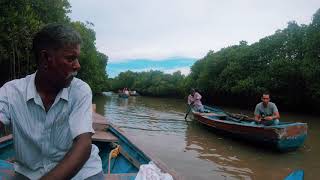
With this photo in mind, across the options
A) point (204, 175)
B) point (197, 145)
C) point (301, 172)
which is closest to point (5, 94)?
point (301, 172)

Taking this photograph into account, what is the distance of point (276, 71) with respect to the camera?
2841cm

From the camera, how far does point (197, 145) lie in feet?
38.6

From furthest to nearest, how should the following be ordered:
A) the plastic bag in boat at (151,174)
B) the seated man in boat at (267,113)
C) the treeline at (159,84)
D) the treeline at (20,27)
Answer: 1. the treeline at (159,84)
2. the treeline at (20,27)
3. the seated man in boat at (267,113)
4. the plastic bag in boat at (151,174)

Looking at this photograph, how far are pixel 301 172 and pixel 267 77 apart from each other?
88.4 feet

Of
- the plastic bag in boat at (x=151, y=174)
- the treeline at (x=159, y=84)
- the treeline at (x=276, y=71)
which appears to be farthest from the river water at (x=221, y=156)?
the treeline at (x=159, y=84)

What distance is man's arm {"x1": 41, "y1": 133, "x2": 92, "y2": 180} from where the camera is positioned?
149cm

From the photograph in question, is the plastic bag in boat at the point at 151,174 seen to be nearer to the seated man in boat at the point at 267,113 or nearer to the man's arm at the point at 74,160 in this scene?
the man's arm at the point at 74,160

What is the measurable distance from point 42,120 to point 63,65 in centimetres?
27

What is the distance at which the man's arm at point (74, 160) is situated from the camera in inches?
58.8

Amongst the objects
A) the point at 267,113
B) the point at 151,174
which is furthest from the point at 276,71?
the point at 151,174

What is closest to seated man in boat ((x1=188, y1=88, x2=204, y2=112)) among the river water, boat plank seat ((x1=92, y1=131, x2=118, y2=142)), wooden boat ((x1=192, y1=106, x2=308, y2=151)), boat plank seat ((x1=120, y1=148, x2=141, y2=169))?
the river water

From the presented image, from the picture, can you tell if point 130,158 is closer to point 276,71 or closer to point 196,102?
point 196,102

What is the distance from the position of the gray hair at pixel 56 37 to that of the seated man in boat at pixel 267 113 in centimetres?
888

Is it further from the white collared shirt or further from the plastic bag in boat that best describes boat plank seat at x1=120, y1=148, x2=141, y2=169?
the white collared shirt
